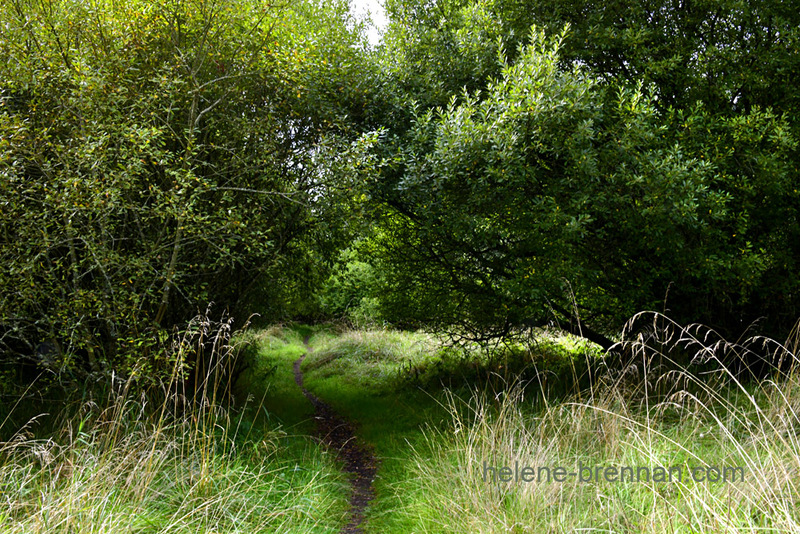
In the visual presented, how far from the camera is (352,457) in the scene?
8008mm

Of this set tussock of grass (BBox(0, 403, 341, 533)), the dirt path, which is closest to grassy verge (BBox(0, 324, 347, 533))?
tussock of grass (BBox(0, 403, 341, 533))

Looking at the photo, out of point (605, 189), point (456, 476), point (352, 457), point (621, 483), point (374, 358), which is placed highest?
point (605, 189)

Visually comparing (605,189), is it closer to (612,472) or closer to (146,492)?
(612,472)

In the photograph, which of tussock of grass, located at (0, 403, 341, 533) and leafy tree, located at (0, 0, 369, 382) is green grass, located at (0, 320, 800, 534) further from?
leafy tree, located at (0, 0, 369, 382)

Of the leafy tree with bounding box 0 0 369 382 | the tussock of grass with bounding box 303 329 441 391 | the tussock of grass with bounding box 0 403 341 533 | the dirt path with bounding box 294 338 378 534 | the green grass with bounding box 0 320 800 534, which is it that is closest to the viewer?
the green grass with bounding box 0 320 800 534

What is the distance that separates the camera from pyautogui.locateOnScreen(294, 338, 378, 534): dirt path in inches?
235

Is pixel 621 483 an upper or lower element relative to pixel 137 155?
lower

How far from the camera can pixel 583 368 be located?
32.7 ft

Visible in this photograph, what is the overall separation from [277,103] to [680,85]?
6.56 metres

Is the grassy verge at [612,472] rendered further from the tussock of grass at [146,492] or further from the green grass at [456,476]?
the tussock of grass at [146,492]

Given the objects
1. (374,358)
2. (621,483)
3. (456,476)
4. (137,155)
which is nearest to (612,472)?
(621,483)

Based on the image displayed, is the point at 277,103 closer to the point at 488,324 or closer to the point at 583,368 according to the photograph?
the point at 488,324

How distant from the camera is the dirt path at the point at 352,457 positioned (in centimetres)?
597

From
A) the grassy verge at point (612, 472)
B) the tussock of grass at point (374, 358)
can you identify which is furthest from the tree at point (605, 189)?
the tussock of grass at point (374, 358)
